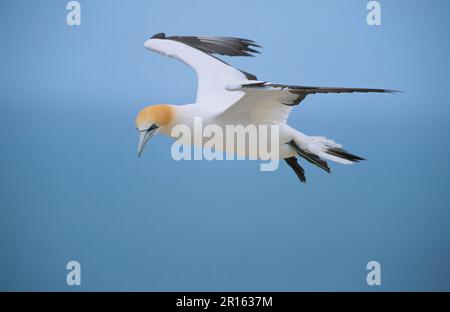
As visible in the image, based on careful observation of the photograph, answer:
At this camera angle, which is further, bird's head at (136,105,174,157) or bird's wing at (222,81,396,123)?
bird's head at (136,105,174,157)

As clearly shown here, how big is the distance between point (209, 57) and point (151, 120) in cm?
72

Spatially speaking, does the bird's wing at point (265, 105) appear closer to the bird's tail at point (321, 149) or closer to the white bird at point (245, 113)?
the white bird at point (245, 113)

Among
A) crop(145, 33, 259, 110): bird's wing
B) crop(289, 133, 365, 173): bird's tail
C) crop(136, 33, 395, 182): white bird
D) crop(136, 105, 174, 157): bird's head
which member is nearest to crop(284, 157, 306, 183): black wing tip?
crop(136, 33, 395, 182): white bird

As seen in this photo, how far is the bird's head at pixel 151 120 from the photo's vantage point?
10.6ft

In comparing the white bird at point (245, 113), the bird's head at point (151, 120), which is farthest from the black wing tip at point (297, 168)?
the bird's head at point (151, 120)

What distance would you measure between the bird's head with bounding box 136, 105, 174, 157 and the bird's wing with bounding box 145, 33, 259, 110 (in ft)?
0.93

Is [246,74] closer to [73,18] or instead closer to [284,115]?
[284,115]

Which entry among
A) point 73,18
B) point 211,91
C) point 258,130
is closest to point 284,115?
point 258,130

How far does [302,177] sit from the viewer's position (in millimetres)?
3654

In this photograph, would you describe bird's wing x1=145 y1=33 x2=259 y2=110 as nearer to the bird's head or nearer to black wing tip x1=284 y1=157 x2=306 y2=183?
the bird's head

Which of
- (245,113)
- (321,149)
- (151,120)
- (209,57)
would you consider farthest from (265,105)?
(209,57)

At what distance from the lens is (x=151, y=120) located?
10.6ft

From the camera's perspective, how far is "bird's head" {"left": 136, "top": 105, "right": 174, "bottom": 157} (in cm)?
322

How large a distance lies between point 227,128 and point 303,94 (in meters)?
0.36
